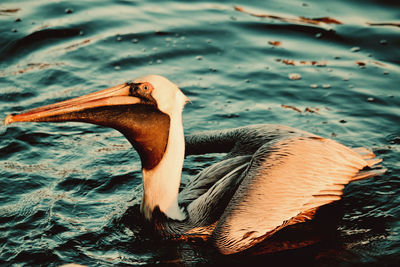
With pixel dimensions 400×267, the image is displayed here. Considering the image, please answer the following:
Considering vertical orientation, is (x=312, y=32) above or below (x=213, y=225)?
above

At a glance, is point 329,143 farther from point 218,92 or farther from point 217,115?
point 218,92

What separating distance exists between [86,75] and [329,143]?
12.4ft

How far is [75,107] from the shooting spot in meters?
4.10

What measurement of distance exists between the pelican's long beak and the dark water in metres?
1.06

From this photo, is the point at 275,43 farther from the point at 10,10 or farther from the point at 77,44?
the point at 10,10

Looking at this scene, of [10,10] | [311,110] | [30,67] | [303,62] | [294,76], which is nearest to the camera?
[311,110]

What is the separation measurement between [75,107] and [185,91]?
3132 mm

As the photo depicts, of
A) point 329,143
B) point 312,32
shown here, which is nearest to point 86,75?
point 312,32

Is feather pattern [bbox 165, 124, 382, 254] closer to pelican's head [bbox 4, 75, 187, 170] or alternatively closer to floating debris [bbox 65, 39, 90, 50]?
pelican's head [bbox 4, 75, 187, 170]

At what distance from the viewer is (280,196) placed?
4.31m

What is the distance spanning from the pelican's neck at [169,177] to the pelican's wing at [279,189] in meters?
0.46

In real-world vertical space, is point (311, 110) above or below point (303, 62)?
below

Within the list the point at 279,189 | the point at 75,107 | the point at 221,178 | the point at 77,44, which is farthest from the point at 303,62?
the point at 75,107

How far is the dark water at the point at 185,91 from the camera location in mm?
4609
